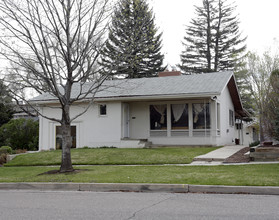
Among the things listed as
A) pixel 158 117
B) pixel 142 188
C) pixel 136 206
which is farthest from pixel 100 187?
pixel 158 117

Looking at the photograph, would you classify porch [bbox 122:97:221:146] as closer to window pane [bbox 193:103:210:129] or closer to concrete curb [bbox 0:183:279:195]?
window pane [bbox 193:103:210:129]

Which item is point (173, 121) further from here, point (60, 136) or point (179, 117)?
point (60, 136)

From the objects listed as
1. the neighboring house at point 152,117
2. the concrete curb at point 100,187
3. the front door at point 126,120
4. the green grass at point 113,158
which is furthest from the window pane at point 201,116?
the concrete curb at point 100,187

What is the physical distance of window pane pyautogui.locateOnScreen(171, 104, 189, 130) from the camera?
20203 mm

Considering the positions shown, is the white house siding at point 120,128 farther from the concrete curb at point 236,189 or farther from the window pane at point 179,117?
the concrete curb at point 236,189

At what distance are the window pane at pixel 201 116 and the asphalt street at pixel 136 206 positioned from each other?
11989mm

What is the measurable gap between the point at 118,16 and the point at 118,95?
757 cm

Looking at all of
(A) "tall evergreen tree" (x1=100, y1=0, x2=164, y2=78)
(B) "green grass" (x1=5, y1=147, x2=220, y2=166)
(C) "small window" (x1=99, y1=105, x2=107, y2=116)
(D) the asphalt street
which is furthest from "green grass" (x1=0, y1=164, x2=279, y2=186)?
(C) "small window" (x1=99, y1=105, x2=107, y2=116)

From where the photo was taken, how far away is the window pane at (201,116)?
65.0ft

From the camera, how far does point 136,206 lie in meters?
6.76

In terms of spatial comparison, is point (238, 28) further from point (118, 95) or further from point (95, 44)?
point (95, 44)

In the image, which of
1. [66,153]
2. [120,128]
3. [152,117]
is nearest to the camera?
[66,153]

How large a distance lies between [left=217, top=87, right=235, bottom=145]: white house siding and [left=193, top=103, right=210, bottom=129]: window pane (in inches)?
46.3

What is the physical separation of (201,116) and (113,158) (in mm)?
6691
